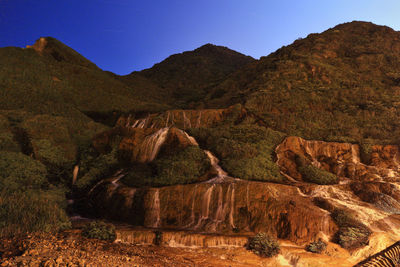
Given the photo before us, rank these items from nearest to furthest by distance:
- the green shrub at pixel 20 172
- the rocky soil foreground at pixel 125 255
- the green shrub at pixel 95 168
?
1. the rocky soil foreground at pixel 125 255
2. the green shrub at pixel 20 172
3. the green shrub at pixel 95 168

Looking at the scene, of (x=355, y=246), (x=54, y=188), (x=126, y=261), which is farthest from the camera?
(x=54, y=188)

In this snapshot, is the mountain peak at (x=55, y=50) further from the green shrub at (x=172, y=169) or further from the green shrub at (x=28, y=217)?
the green shrub at (x=28, y=217)

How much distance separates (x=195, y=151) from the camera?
15.9m

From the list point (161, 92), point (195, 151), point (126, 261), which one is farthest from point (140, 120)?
point (161, 92)

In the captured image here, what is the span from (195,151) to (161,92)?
42485mm

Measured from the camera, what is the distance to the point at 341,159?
18.2 m

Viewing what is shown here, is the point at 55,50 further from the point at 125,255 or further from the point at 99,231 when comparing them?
the point at 125,255

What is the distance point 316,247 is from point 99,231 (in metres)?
7.63

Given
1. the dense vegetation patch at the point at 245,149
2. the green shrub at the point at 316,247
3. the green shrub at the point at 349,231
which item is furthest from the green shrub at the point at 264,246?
the dense vegetation patch at the point at 245,149

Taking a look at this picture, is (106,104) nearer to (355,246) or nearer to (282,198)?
(282,198)

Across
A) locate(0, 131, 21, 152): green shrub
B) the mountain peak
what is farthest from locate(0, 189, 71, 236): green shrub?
the mountain peak

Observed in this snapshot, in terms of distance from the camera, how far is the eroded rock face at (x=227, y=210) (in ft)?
34.4

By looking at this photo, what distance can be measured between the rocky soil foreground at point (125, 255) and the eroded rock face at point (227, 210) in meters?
1.07

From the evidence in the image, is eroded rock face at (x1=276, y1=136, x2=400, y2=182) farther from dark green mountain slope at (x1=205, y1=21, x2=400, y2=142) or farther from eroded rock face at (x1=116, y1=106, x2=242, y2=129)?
eroded rock face at (x1=116, y1=106, x2=242, y2=129)
